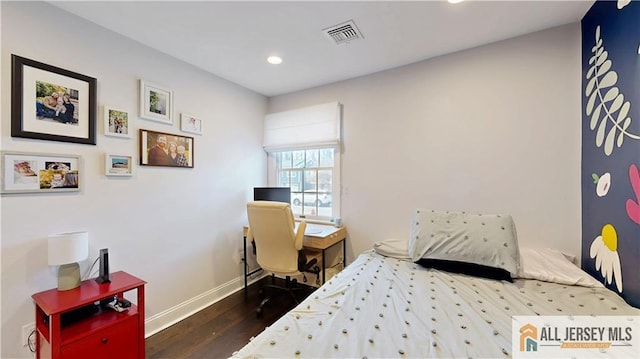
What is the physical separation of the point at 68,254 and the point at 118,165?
0.74m

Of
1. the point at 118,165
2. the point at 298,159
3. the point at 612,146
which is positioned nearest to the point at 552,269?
the point at 612,146

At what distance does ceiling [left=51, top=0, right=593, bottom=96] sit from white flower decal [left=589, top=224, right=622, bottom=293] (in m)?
1.58

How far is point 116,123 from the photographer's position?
2.01m

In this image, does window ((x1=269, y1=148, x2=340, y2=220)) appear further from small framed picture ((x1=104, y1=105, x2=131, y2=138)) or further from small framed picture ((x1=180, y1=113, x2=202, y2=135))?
small framed picture ((x1=104, y1=105, x2=131, y2=138))

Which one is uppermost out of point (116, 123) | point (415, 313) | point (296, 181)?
point (116, 123)

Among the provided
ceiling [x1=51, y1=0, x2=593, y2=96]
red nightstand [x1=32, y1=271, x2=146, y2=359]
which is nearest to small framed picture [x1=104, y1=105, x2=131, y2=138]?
ceiling [x1=51, y1=0, x2=593, y2=96]

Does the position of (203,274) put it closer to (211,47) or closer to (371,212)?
(371,212)

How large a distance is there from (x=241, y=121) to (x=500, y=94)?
283 centimetres

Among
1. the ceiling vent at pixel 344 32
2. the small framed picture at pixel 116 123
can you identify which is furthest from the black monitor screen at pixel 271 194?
the ceiling vent at pixel 344 32

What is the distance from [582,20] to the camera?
1.87 meters

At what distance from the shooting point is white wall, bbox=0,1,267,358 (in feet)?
5.17

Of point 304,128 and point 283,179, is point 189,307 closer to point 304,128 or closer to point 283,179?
point 283,179

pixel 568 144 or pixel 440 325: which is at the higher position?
pixel 568 144

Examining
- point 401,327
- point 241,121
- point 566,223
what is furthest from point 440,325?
point 241,121
